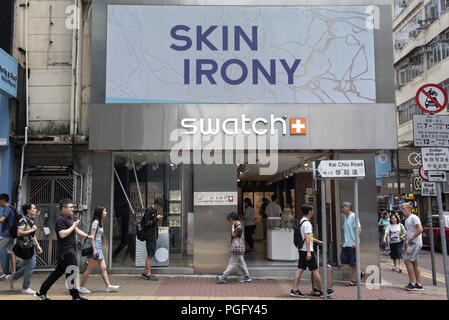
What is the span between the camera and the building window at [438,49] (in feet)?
79.1

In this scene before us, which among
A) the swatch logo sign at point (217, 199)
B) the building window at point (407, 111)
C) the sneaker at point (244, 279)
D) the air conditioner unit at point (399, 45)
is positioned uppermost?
the air conditioner unit at point (399, 45)

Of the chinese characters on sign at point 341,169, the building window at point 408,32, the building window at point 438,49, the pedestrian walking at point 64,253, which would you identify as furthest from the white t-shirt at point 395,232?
the building window at point 408,32

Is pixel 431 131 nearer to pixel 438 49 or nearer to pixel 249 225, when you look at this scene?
pixel 249 225

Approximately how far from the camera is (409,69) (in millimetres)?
29250

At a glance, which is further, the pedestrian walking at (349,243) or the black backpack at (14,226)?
the pedestrian walking at (349,243)

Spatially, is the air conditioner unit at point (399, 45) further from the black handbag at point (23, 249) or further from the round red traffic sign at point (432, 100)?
the black handbag at point (23, 249)

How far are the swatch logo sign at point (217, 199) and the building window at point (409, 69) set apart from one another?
22160 millimetres

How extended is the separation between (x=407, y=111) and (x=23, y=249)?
27909 mm

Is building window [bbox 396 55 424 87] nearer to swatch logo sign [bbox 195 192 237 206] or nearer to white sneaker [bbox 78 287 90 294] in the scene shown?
swatch logo sign [bbox 195 192 237 206]

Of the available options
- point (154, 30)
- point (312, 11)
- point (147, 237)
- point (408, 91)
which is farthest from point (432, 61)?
point (147, 237)

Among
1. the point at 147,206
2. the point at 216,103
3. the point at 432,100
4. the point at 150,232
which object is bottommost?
the point at 150,232

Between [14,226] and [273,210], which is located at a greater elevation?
[273,210]

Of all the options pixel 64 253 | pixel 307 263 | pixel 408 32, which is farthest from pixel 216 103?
pixel 408 32
